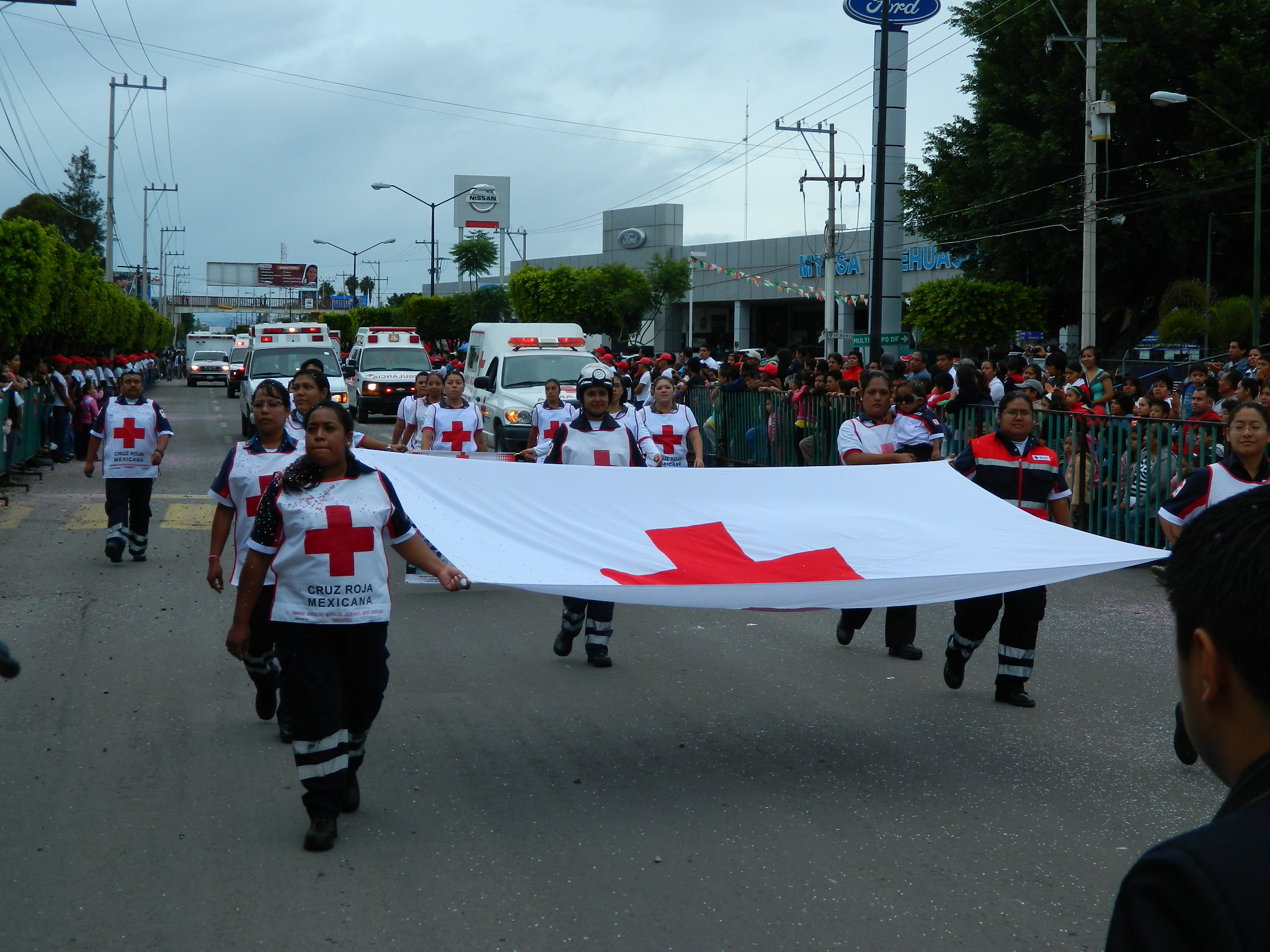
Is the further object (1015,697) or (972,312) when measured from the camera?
(972,312)

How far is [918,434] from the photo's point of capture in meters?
8.62

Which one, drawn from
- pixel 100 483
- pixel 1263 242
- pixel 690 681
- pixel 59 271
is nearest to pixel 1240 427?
pixel 690 681

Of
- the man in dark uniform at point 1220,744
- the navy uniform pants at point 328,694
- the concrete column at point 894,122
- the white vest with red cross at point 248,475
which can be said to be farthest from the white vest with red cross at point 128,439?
the concrete column at point 894,122

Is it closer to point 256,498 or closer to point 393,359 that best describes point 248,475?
point 256,498

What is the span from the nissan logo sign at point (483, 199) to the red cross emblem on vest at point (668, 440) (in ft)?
314

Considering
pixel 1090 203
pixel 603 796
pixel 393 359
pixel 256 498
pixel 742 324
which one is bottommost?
pixel 603 796

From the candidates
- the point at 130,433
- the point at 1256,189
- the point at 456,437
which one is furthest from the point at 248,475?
the point at 1256,189

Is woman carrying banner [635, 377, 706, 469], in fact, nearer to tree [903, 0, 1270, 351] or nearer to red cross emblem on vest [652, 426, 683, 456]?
red cross emblem on vest [652, 426, 683, 456]

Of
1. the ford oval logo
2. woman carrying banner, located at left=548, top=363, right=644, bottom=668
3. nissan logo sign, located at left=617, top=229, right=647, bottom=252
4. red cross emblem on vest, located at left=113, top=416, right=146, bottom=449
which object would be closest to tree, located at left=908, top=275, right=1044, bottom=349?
the ford oval logo

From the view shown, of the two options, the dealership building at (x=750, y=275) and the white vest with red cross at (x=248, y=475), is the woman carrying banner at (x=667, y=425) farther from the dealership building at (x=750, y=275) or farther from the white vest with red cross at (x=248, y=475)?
the dealership building at (x=750, y=275)

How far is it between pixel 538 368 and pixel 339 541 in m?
17.6

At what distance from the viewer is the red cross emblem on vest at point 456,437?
11.8m

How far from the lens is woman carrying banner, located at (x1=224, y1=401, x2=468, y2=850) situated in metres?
4.95

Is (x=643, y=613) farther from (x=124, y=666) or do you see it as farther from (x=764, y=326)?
(x=764, y=326)
